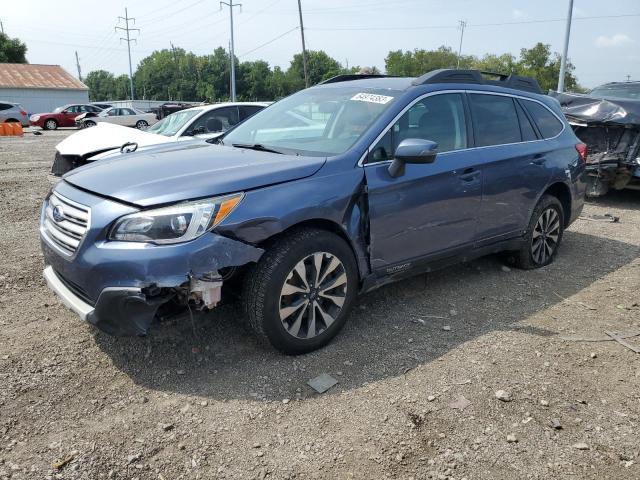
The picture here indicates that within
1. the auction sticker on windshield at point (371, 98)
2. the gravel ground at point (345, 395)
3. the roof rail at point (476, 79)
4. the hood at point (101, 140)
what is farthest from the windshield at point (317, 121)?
the hood at point (101, 140)

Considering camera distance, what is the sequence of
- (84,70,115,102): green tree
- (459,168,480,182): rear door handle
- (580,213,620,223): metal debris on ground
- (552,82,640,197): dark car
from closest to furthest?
(459,168,480,182): rear door handle
(580,213,620,223): metal debris on ground
(552,82,640,197): dark car
(84,70,115,102): green tree

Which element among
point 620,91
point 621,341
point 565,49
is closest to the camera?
point 621,341

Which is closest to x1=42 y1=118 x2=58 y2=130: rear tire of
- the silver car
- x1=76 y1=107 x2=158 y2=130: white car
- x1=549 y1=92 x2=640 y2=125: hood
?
the silver car

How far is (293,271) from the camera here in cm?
315

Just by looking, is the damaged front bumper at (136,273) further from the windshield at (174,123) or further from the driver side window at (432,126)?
the windshield at (174,123)

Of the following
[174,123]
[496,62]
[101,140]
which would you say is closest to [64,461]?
[101,140]

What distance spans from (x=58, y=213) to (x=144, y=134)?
4609 mm

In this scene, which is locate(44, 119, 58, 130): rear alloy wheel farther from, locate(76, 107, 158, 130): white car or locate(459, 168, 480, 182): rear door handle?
locate(459, 168, 480, 182): rear door handle

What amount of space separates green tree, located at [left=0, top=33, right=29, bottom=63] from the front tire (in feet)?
197

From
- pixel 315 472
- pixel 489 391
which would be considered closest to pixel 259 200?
pixel 315 472

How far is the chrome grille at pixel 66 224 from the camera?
9.75ft

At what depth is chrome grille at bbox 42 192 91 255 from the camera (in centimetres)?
297

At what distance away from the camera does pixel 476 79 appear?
4.50 meters

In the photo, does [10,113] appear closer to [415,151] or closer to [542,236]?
[542,236]
